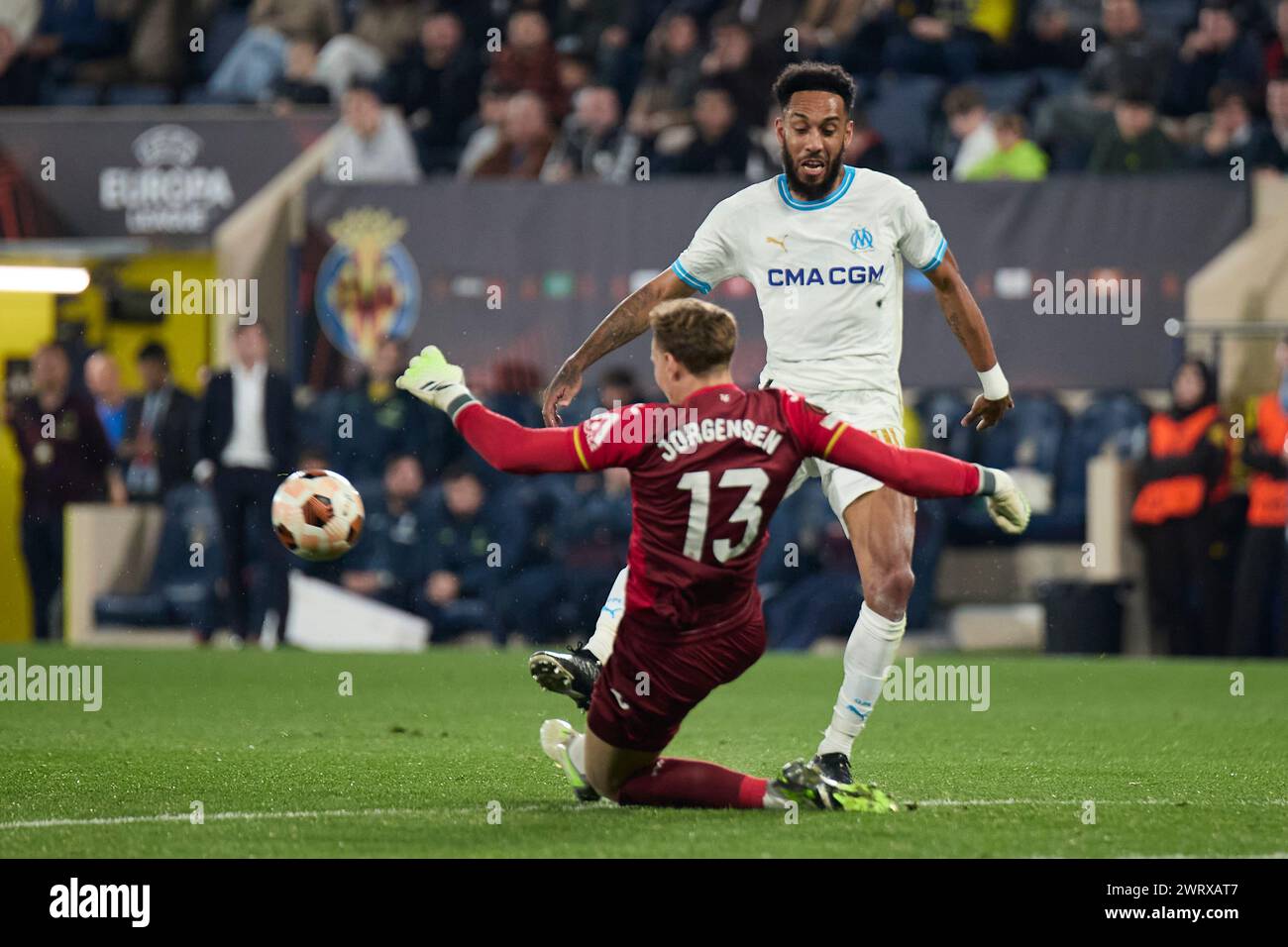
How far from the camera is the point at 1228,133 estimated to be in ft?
51.0

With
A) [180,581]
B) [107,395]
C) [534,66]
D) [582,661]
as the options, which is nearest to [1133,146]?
[534,66]

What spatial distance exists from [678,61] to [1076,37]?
3.22 meters

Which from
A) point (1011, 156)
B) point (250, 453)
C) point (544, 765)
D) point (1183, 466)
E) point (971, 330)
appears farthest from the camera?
point (1011, 156)

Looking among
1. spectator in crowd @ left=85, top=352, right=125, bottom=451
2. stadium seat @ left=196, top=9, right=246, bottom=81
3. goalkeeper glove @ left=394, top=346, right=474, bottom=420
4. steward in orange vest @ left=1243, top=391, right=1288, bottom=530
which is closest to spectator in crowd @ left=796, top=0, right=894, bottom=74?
steward in orange vest @ left=1243, top=391, right=1288, bottom=530

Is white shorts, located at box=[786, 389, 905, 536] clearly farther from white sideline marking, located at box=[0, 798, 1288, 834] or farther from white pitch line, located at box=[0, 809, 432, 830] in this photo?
white pitch line, located at box=[0, 809, 432, 830]

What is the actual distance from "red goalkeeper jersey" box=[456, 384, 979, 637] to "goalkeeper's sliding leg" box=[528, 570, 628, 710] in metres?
0.34

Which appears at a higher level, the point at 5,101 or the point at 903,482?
the point at 5,101

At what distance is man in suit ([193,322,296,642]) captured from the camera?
14.5m

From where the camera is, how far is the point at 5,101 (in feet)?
60.2

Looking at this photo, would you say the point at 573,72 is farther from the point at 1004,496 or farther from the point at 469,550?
the point at 1004,496

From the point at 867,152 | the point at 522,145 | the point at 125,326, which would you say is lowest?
the point at 125,326

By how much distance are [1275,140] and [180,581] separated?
836 cm
